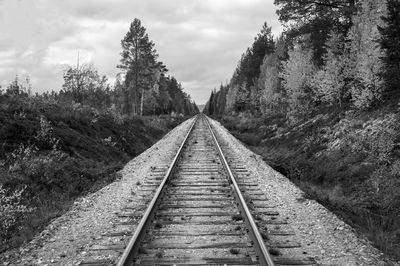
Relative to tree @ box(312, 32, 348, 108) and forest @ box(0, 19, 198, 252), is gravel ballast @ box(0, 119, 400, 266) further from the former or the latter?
tree @ box(312, 32, 348, 108)

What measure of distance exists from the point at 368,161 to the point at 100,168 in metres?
9.27

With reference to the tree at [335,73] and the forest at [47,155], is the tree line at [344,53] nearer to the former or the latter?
the tree at [335,73]

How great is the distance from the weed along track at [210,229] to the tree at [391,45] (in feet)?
26.7

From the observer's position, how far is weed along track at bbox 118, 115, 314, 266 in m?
5.00

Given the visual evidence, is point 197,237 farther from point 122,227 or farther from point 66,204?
point 66,204

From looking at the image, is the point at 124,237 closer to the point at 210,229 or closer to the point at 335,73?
the point at 210,229

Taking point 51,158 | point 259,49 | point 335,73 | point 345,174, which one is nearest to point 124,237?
point 51,158

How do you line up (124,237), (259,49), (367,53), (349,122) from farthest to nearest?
(259,49) → (367,53) → (349,122) → (124,237)

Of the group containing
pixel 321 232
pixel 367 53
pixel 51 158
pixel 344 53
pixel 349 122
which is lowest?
pixel 321 232

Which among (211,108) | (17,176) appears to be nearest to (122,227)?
(17,176)

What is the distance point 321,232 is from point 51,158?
8363 mm

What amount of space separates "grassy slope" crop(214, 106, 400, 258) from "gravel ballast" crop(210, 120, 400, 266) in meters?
0.38

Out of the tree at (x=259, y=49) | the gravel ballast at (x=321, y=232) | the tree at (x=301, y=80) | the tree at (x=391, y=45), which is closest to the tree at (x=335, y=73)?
the tree at (x=391, y=45)

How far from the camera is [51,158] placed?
10.7 metres
